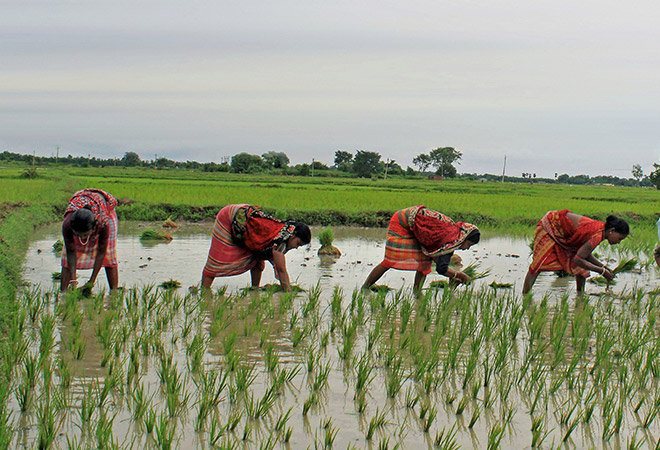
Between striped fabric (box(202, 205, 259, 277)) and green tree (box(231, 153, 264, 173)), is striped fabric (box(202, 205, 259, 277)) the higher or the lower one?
the lower one

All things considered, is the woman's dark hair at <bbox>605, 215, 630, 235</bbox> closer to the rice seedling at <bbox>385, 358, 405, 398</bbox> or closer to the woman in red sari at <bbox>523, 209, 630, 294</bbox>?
the woman in red sari at <bbox>523, 209, 630, 294</bbox>

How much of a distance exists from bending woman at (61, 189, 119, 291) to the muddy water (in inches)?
18.5

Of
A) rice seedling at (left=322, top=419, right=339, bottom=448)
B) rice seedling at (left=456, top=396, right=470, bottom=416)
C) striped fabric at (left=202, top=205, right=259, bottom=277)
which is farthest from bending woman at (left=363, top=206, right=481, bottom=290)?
rice seedling at (left=322, top=419, right=339, bottom=448)

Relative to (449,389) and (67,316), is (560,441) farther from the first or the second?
(67,316)

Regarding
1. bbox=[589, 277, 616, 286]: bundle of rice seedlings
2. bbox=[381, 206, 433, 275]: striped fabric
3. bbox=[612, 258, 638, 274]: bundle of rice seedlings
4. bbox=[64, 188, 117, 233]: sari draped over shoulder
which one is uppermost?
bbox=[64, 188, 117, 233]: sari draped over shoulder

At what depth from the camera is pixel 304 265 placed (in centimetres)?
757

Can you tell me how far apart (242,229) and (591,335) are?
2.77 meters

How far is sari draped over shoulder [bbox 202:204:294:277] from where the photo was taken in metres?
5.30

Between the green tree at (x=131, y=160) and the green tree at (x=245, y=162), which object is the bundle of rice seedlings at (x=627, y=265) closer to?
the green tree at (x=245, y=162)

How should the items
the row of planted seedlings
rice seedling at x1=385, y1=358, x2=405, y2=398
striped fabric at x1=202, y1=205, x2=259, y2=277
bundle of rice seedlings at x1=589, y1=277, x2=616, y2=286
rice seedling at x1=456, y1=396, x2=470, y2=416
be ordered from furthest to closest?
bundle of rice seedlings at x1=589, y1=277, x2=616, y2=286 → striped fabric at x1=202, y1=205, x2=259, y2=277 → rice seedling at x1=385, y1=358, x2=405, y2=398 → rice seedling at x1=456, y1=396, x2=470, y2=416 → the row of planted seedlings

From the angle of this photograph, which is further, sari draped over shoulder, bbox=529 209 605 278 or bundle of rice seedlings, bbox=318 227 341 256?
bundle of rice seedlings, bbox=318 227 341 256

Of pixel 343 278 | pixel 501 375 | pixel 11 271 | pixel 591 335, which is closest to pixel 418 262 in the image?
pixel 343 278

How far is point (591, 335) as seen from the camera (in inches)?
174

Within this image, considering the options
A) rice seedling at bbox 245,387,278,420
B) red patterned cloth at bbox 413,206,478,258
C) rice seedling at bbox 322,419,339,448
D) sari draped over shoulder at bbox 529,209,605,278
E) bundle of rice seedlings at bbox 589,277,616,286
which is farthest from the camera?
bundle of rice seedlings at bbox 589,277,616,286
